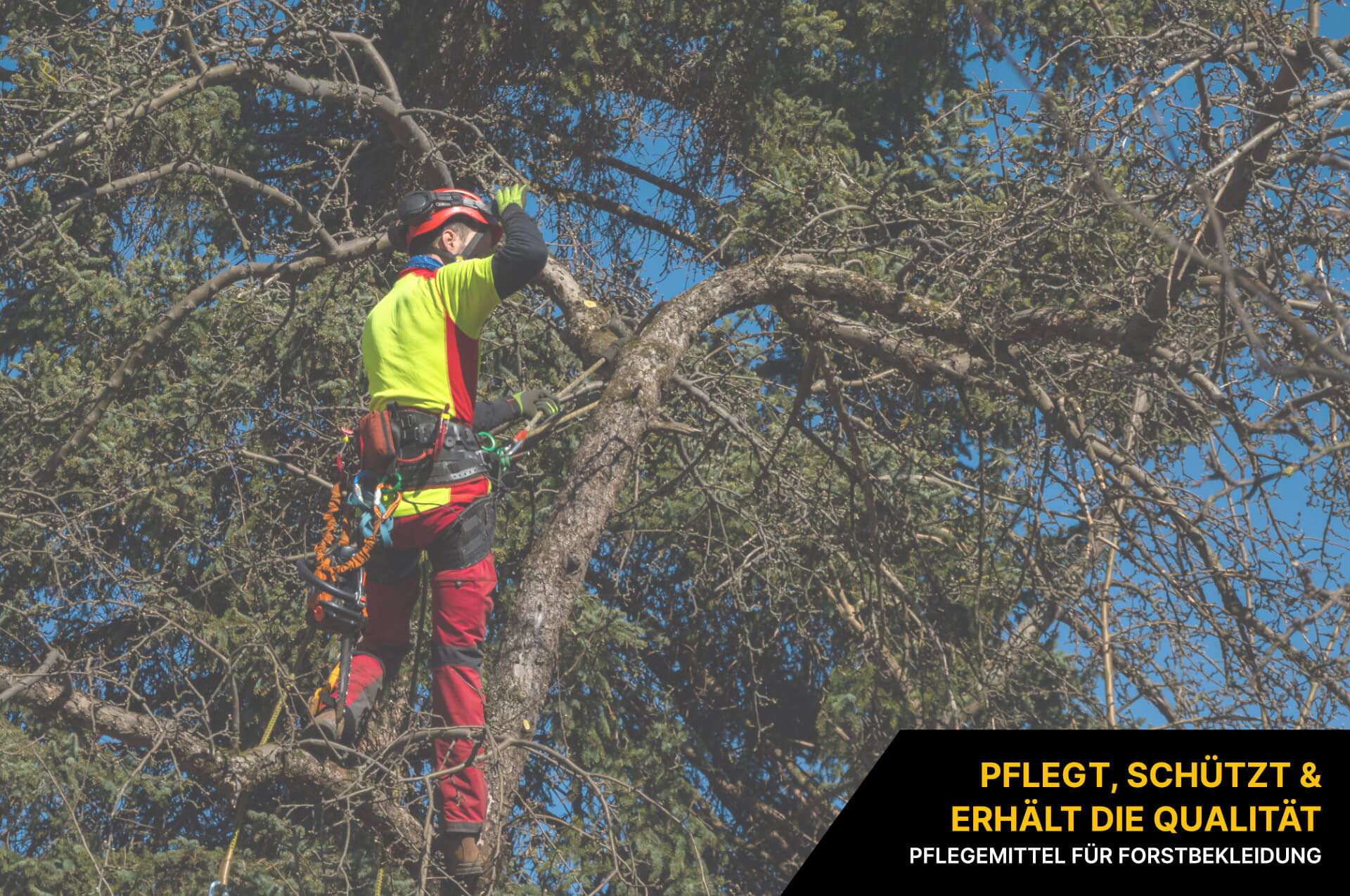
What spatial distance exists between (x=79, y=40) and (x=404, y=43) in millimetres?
2207

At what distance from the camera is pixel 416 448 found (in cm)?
465

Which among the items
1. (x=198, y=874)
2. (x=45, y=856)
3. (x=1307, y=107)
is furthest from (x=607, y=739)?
(x=1307, y=107)

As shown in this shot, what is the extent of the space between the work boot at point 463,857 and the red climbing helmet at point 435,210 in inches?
90.5

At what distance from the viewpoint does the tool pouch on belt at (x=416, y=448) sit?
4.59m

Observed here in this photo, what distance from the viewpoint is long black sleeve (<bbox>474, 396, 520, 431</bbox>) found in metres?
5.03

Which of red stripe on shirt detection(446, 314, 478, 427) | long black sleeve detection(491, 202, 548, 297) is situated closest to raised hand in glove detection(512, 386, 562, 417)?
red stripe on shirt detection(446, 314, 478, 427)

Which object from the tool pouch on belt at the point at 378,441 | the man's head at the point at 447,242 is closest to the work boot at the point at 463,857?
the tool pouch on belt at the point at 378,441

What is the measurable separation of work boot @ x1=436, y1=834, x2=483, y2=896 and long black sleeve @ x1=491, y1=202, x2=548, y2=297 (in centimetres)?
194

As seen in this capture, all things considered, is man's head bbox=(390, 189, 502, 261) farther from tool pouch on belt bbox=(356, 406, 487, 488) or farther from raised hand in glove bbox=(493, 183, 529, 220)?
tool pouch on belt bbox=(356, 406, 487, 488)

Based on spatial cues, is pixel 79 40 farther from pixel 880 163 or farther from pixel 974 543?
pixel 974 543

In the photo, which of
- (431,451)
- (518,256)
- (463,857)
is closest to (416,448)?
(431,451)

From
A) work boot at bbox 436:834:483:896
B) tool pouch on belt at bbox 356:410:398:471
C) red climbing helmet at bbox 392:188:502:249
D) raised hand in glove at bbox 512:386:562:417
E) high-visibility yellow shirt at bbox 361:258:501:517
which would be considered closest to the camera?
work boot at bbox 436:834:483:896

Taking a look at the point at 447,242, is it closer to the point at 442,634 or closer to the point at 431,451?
the point at 431,451

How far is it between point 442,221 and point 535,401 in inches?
31.7
